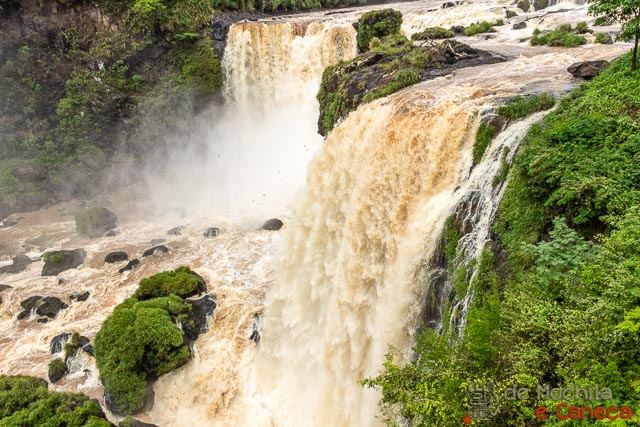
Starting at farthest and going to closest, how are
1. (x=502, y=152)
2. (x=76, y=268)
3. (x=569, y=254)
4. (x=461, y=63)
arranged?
(x=76, y=268)
(x=461, y=63)
(x=502, y=152)
(x=569, y=254)

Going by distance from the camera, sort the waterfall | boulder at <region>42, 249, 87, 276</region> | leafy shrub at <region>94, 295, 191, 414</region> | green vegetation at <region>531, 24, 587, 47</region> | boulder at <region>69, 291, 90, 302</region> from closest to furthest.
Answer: leafy shrub at <region>94, 295, 191, 414</region>
green vegetation at <region>531, 24, 587, 47</region>
boulder at <region>69, 291, 90, 302</region>
boulder at <region>42, 249, 87, 276</region>
the waterfall

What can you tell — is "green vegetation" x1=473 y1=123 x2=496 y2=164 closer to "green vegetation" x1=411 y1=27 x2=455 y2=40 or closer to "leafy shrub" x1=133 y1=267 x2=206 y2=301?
"leafy shrub" x1=133 y1=267 x2=206 y2=301

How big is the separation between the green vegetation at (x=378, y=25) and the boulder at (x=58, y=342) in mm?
20287

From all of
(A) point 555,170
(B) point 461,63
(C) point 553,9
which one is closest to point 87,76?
(B) point 461,63

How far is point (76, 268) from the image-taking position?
19.8 meters

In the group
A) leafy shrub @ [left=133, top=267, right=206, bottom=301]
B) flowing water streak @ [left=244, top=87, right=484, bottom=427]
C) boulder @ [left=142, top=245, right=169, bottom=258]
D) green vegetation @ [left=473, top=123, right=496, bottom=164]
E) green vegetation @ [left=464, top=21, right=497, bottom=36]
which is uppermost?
green vegetation @ [left=464, top=21, right=497, bottom=36]

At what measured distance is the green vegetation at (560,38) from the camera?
50.2 ft

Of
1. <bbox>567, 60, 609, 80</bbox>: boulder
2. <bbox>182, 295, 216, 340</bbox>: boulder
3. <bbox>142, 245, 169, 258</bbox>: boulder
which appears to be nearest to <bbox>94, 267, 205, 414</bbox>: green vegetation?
<bbox>182, 295, 216, 340</bbox>: boulder

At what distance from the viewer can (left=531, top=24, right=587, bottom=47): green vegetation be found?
15312 millimetres

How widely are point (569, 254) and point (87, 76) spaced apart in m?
34.0

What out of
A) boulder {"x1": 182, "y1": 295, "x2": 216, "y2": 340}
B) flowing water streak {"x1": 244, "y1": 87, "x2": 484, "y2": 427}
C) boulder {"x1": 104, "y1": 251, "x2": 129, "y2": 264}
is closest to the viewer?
flowing water streak {"x1": 244, "y1": 87, "x2": 484, "y2": 427}

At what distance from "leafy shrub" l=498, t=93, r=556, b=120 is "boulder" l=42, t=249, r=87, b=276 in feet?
65.3

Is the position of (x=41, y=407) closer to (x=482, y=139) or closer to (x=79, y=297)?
(x=79, y=297)

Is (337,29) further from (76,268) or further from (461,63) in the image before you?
(76,268)
